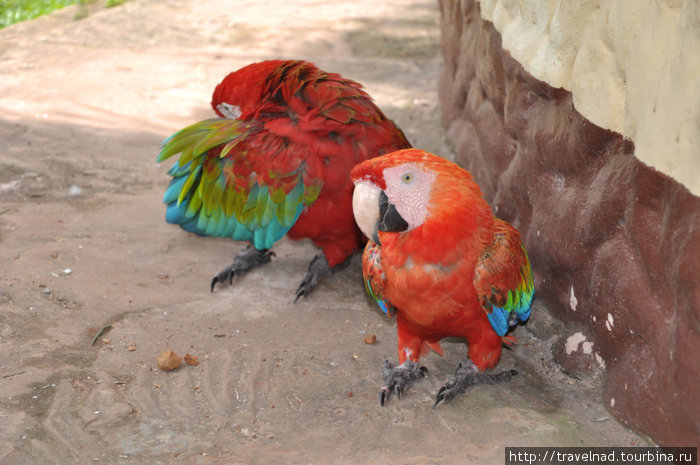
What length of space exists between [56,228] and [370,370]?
1.96 metres

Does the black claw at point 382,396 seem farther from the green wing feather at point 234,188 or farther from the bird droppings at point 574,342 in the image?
the green wing feather at point 234,188

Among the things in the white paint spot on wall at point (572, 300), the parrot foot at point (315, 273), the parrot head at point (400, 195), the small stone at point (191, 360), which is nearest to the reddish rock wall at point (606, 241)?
the white paint spot on wall at point (572, 300)

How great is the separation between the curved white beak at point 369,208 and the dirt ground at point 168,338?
66 cm

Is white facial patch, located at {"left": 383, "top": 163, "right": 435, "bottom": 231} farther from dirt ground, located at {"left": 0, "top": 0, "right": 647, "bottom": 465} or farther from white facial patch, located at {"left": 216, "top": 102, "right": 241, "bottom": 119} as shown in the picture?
white facial patch, located at {"left": 216, "top": 102, "right": 241, "bottom": 119}

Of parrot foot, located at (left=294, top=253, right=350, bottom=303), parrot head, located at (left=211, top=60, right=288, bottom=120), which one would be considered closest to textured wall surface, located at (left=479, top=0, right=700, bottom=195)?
parrot head, located at (left=211, top=60, right=288, bottom=120)

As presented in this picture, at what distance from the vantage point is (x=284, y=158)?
10.5ft

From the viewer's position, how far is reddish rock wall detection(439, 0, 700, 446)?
2.05 metres

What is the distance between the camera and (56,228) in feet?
12.6

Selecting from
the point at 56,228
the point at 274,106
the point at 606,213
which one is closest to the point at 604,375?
the point at 606,213

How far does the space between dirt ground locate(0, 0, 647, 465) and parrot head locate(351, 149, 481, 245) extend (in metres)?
0.69

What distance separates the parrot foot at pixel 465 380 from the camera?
2609mm

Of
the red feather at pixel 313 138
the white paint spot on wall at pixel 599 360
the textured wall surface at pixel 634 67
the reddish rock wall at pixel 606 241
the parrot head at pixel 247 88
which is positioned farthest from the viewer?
the parrot head at pixel 247 88

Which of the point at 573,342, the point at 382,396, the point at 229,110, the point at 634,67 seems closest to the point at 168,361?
the point at 382,396

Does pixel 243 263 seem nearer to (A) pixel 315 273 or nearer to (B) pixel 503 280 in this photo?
(A) pixel 315 273
